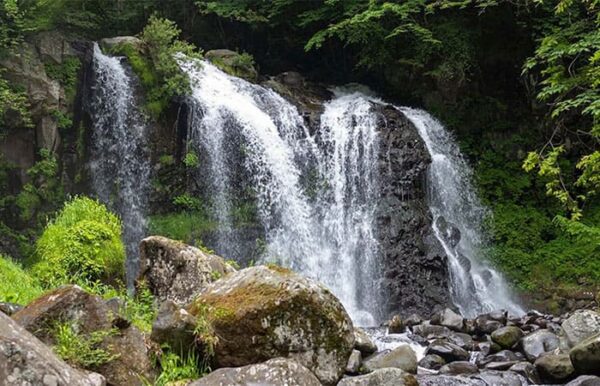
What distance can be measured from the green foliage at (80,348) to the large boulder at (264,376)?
755 millimetres

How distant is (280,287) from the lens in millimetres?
5047

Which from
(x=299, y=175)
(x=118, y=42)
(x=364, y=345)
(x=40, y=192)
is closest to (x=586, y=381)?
(x=364, y=345)

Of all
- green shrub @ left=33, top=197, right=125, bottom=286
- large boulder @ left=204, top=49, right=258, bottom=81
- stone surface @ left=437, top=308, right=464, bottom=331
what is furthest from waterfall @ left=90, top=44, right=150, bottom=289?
stone surface @ left=437, top=308, right=464, bottom=331

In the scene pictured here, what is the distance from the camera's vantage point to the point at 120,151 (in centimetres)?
1552

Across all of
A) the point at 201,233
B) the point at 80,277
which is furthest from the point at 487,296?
the point at 80,277

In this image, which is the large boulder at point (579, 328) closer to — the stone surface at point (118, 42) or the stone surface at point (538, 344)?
the stone surface at point (538, 344)

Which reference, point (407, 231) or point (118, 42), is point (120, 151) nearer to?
point (118, 42)

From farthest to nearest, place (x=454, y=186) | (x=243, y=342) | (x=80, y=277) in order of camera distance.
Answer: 1. (x=454, y=186)
2. (x=80, y=277)
3. (x=243, y=342)

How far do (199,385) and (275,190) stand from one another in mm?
11058

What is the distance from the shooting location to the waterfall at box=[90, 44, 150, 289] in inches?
593

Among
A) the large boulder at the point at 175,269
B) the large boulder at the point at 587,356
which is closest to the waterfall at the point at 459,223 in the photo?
the large boulder at the point at 587,356

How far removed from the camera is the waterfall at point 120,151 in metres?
15.1

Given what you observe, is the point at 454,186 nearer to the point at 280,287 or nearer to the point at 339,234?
the point at 339,234

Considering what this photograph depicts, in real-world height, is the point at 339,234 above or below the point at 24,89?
below
